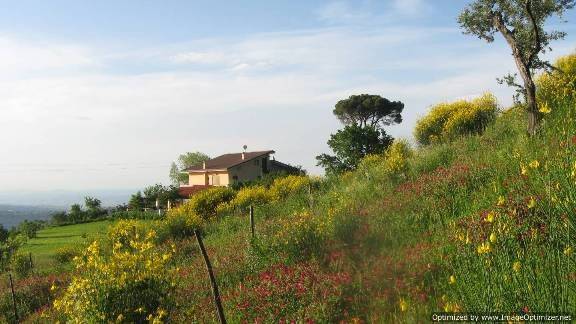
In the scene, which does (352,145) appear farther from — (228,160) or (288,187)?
(228,160)

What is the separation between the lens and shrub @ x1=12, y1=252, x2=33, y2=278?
20281 mm

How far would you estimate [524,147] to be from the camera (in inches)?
475

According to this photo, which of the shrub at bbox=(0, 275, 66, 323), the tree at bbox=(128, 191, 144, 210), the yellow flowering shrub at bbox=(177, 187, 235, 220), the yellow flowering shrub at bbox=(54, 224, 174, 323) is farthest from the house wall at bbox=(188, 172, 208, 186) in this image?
the yellow flowering shrub at bbox=(54, 224, 174, 323)

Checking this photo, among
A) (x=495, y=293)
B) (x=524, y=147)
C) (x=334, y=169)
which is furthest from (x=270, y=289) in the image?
(x=334, y=169)

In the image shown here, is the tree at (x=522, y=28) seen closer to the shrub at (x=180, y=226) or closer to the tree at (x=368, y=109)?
the shrub at (x=180, y=226)

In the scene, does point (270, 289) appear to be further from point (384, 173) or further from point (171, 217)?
point (171, 217)

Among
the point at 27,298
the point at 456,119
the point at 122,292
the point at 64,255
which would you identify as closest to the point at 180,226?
the point at 64,255

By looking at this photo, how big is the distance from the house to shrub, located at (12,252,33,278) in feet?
101

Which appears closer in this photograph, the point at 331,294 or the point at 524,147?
the point at 331,294

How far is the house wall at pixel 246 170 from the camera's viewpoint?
5516 centimetres

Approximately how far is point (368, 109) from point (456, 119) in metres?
35.1

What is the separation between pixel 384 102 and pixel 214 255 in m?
45.2

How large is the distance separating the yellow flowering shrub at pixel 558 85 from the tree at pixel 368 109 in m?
35.5

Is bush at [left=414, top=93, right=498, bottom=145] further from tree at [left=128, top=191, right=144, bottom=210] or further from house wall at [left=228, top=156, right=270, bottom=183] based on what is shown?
tree at [left=128, top=191, right=144, bottom=210]
